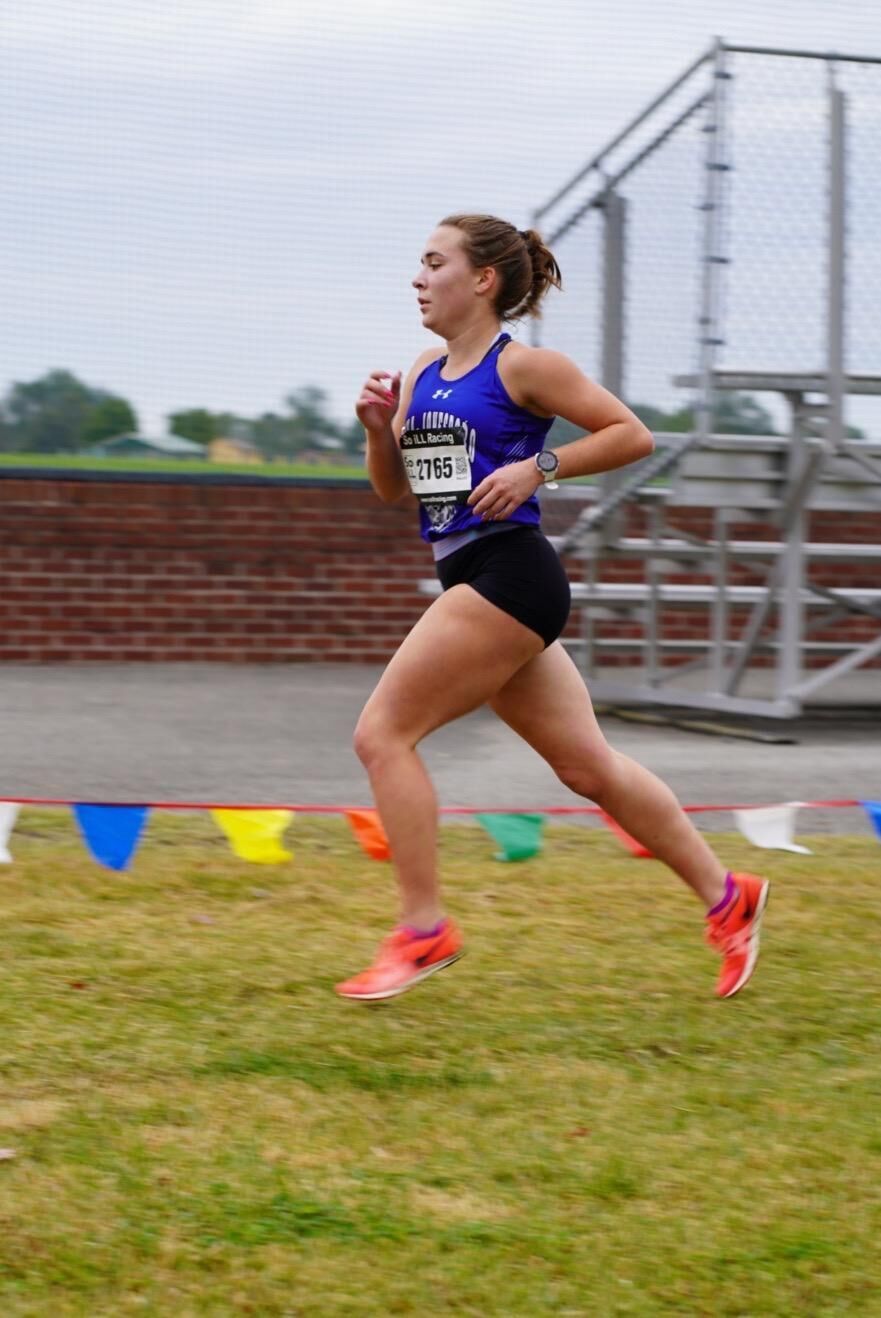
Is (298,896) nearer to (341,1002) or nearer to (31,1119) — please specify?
(341,1002)

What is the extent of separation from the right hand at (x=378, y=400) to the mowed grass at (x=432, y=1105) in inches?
52.4

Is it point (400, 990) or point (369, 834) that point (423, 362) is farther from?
point (369, 834)

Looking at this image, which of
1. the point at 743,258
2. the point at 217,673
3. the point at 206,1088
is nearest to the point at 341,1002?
the point at 206,1088

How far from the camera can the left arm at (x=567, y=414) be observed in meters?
4.13

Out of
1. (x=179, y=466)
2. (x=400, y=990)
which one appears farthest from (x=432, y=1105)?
(x=179, y=466)

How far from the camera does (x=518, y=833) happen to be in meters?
5.95

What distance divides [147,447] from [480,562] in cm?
848

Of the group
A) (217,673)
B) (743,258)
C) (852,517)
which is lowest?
(217,673)

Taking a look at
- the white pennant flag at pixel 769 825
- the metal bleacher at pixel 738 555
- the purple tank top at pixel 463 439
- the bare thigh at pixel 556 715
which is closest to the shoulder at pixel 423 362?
the purple tank top at pixel 463 439

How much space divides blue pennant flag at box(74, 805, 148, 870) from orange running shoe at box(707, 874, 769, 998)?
1818 millimetres

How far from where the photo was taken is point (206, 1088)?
12.1 ft

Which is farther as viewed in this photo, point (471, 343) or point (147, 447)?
point (147, 447)

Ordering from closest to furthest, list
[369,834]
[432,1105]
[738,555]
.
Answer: [432,1105] < [369,834] < [738,555]

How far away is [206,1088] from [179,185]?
9.93 meters
